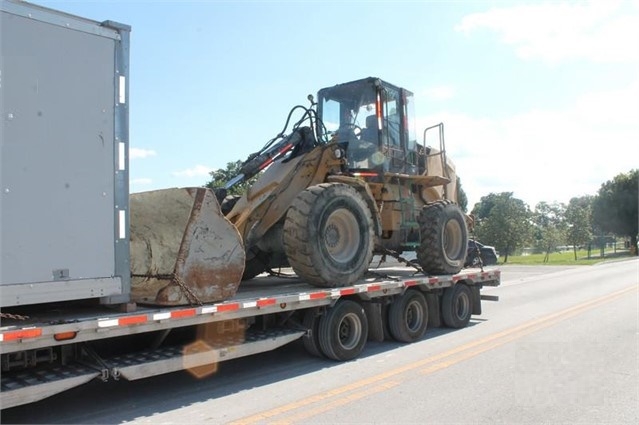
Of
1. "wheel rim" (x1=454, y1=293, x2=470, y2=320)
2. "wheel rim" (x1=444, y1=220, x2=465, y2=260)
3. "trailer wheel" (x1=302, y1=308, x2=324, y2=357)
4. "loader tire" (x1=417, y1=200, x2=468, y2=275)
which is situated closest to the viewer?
"trailer wheel" (x1=302, y1=308, x2=324, y2=357)

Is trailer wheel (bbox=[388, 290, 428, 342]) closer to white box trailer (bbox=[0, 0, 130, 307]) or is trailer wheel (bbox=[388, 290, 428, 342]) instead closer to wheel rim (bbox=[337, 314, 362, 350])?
wheel rim (bbox=[337, 314, 362, 350])

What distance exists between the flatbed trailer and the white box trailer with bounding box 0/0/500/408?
0.04 ft

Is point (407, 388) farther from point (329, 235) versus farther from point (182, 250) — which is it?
point (182, 250)

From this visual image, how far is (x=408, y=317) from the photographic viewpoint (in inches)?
373

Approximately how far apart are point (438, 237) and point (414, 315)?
153 cm

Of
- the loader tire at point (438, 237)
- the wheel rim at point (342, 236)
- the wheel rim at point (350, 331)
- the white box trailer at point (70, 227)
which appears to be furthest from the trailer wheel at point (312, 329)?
the loader tire at point (438, 237)

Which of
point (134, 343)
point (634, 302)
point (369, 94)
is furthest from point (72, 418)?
point (634, 302)

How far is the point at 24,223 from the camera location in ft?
14.9

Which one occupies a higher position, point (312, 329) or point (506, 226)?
point (506, 226)

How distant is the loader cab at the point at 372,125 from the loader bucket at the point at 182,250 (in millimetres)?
4041

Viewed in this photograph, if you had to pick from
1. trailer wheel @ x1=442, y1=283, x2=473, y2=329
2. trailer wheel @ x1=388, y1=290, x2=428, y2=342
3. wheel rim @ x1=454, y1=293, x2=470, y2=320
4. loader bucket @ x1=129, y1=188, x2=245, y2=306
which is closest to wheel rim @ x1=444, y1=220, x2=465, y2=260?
trailer wheel @ x1=442, y1=283, x2=473, y2=329

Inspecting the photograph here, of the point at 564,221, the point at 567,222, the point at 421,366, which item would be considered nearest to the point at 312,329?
the point at 421,366

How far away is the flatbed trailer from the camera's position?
4727 mm

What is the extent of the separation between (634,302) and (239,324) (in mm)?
11389
